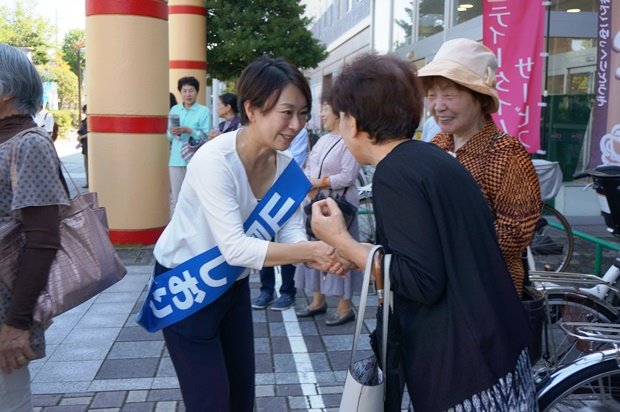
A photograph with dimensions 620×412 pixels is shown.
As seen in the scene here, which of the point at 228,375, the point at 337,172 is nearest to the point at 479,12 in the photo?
the point at 337,172

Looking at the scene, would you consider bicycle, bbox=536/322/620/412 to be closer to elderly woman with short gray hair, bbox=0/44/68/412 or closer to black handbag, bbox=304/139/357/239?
A: elderly woman with short gray hair, bbox=0/44/68/412

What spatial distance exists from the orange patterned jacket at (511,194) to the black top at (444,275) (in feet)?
2.39

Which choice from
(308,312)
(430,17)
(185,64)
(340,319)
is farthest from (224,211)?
(185,64)

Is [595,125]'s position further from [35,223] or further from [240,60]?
[240,60]

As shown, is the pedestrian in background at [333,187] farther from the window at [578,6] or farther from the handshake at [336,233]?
the window at [578,6]

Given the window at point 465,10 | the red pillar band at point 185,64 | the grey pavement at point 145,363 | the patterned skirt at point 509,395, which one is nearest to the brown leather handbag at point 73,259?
the patterned skirt at point 509,395

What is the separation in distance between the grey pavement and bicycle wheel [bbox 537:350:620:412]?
148cm

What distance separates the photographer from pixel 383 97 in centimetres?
190

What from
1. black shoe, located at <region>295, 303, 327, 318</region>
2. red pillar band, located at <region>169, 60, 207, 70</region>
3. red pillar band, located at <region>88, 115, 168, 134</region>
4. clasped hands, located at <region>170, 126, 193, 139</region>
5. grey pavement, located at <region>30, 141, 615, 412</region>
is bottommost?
grey pavement, located at <region>30, 141, 615, 412</region>

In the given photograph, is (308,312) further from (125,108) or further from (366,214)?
(125,108)

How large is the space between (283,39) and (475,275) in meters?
16.5

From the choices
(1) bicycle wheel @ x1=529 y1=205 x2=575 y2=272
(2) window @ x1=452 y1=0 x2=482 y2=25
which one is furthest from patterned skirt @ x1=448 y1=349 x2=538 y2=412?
(2) window @ x1=452 y1=0 x2=482 y2=25

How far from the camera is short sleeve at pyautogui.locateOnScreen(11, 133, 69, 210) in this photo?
2164 mm

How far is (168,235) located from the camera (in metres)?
2.57
